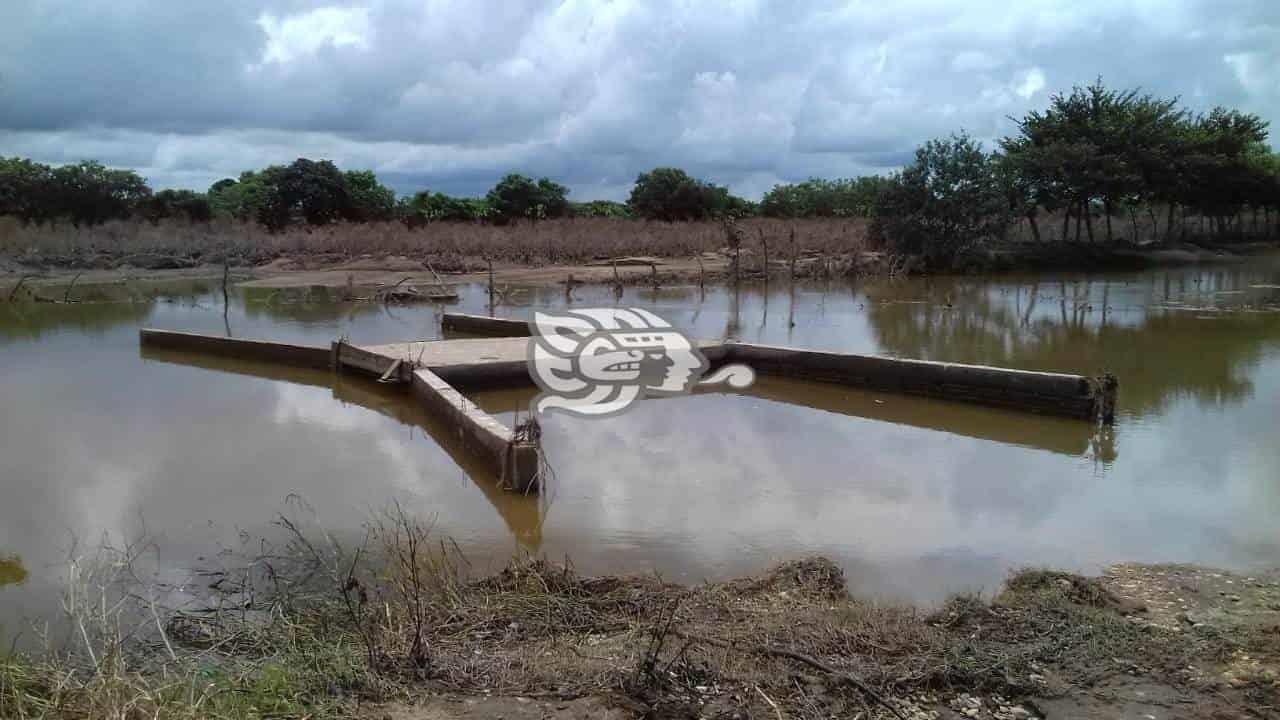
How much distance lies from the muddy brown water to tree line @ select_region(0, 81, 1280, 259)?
12796mm

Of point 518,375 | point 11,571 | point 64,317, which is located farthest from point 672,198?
point 11,571

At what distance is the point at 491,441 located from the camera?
6129 millimetres

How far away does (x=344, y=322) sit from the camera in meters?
15.9

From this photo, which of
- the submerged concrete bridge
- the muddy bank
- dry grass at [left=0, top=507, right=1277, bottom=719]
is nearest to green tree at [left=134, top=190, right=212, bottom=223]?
the muddy bank

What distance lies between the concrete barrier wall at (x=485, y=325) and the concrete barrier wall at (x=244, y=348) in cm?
241

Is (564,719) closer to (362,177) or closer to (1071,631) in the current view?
(1071,631)

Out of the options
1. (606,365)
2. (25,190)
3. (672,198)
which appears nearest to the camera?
(606,365)

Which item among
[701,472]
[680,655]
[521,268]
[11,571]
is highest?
[521,268]

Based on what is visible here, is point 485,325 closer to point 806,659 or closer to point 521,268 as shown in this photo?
point 806,659

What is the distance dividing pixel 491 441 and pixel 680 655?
3260 mm

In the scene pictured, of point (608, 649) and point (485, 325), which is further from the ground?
point (485, 325)

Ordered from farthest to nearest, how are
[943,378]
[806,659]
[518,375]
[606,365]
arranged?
[606,365] → [518,375] → [943,378] → [806,659]

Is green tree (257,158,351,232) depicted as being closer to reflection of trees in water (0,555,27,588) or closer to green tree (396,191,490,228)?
green tree (396,191,490,228)

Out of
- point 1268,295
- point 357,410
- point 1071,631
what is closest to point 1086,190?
point 1268,295
